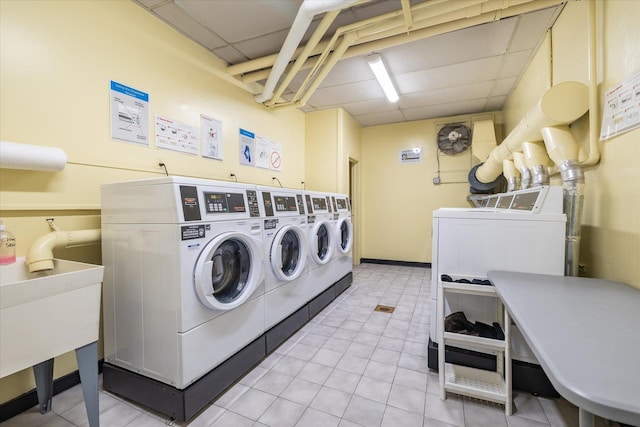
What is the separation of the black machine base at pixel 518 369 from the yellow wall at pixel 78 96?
8.67 ft

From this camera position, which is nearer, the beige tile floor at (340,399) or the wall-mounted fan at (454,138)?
the beige tile floor at (340,399)

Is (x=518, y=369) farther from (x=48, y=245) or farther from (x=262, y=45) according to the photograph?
(x=262, y=45)

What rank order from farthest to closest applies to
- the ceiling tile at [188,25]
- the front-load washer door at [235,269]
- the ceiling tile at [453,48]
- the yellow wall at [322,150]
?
the yellow wall at [322,150], the ceiling tile at [453,48], the ceiling tile at [188,25], the front-load washer door at [235,269]

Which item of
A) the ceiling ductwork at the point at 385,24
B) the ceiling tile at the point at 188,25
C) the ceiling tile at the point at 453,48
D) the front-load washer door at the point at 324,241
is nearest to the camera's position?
the ceiling ductwork at the point at 385,24

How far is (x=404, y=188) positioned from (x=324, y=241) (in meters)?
2.69

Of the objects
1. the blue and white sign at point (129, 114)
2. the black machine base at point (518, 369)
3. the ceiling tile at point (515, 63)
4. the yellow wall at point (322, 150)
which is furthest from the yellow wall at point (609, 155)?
the blue and white sign at point (129, 114)

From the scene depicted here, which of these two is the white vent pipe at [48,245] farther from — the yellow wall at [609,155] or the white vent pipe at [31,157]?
the yellow wall at [609,155]

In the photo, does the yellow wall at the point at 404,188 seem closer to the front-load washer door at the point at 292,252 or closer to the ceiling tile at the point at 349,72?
the ceiling tile at the point at 349,72

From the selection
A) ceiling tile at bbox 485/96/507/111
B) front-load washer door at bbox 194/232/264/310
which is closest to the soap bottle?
front-load washer door at bbox 194/232/264/310

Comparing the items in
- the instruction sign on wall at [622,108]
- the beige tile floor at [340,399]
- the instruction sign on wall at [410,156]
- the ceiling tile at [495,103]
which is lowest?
the beige tile floor at [340,399]

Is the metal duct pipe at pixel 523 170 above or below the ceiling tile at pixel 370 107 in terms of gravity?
below

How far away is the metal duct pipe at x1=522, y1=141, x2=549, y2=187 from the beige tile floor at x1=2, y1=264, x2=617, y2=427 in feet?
5.63

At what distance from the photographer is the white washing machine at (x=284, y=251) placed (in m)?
2.23

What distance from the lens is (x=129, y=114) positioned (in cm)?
214
